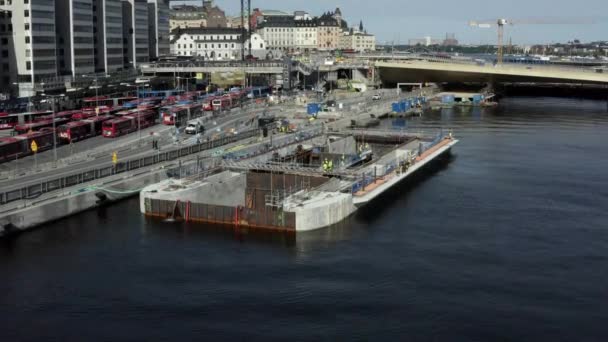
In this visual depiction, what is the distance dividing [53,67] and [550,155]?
Result: 44.8 m

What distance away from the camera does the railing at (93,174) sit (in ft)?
96.5

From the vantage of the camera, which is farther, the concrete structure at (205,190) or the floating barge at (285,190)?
the concrete structure at (205,190)

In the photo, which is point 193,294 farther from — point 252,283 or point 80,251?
point 80,251

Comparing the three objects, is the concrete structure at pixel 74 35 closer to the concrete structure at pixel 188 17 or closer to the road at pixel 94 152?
the road at pixel 94 152

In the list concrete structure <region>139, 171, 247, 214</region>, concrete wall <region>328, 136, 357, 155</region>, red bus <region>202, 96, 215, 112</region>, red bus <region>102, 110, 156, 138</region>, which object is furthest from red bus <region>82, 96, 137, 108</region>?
concrete structure <region>139, 171, 247, 214</region>

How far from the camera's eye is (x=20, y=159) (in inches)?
1490

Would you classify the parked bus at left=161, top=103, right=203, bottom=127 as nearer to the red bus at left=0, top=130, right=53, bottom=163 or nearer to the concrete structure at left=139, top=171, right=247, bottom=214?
the red bus at left=0, top=130, right=53, bottom=163

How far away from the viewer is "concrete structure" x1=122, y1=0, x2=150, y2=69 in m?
87.9

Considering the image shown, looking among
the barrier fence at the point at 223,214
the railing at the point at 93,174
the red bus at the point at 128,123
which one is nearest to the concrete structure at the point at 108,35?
the red bus at the point at 128,123

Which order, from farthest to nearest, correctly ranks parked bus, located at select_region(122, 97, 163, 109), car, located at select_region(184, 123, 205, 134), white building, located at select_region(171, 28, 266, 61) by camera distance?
white building, located at select_region(171, 28, 266, 61)
parked bus, located at select_region(122, 97, 163, 109)
car, located at select_region(184, 123, 205, 134)

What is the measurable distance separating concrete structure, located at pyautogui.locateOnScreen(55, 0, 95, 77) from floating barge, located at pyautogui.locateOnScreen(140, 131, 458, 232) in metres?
37.0

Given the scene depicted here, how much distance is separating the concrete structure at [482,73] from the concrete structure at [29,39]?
47.1 metres

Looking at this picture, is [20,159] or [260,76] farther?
[260,76]

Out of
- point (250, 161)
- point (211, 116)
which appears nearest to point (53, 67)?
point (211, 116)
